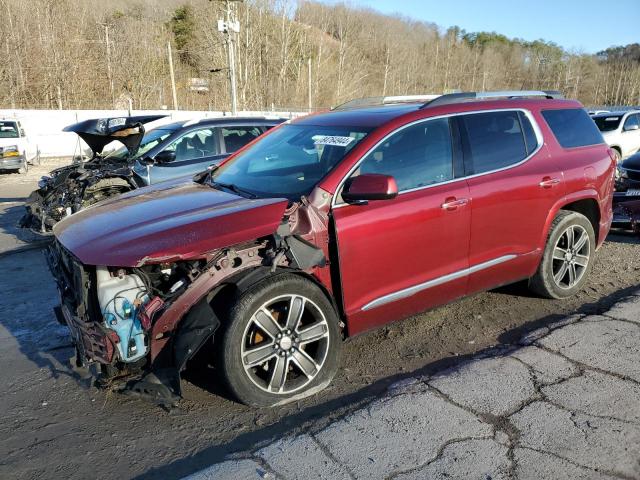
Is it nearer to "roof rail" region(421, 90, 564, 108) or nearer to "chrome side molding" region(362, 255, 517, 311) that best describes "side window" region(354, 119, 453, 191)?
"roof rail" region(421, 90, 564, 108)

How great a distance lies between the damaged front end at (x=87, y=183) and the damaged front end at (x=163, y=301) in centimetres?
480

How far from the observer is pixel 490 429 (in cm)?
286

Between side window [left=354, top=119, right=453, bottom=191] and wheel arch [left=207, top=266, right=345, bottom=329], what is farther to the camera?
side window [left=354, top=119, right=453, bottom=191]

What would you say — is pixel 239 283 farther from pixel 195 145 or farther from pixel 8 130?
pixel 8 130

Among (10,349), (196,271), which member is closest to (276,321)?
(196,271)

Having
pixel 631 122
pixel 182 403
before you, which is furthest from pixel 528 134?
pixel 631 122

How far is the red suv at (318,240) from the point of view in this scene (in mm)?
2926

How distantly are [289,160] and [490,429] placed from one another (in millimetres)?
2348

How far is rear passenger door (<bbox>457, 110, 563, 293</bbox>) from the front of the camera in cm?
399

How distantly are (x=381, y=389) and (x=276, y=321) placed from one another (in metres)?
0.87

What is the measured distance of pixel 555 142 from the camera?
4613 millimetres

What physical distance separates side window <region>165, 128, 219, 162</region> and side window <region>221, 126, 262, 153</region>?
199mm

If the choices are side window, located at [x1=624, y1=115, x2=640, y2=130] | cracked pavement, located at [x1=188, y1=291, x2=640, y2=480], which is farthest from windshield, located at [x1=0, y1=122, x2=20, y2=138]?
side window, located at [x1=624, y1=115, x2=640, y2=130]

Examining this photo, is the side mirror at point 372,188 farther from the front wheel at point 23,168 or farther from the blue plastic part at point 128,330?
the front wheel at point 23,168
